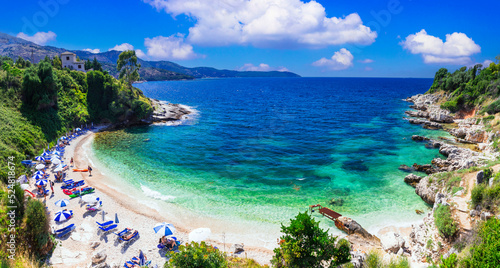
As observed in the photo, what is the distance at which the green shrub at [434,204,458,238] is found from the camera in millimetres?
19891

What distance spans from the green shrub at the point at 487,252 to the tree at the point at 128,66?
85.6m

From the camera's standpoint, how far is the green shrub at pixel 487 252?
12805 millimetres

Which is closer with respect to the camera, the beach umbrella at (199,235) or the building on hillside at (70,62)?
the beach umbrella at (199,235)

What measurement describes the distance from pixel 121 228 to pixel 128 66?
6848 cm

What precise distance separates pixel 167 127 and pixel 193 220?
1949 inches

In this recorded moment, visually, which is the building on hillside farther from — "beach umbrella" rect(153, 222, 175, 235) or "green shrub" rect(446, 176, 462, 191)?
"green shrub" rect(446, 176, 462, 191)

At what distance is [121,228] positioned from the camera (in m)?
25.5

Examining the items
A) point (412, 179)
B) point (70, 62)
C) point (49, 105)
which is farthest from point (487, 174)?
point (70, 62)

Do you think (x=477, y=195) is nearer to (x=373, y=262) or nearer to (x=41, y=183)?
(x=373, y=262)

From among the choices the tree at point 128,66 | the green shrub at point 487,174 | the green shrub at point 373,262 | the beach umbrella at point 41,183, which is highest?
the tree at point 128,66

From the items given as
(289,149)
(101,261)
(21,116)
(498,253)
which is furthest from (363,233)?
(21,116)

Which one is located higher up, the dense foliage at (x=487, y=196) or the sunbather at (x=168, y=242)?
the dense foliage at (x=487, y=196)

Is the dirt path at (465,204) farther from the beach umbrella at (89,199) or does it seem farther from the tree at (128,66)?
the tree at (128,66)

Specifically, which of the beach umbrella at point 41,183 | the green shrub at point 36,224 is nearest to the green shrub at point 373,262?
the green shrub at point 36,224
